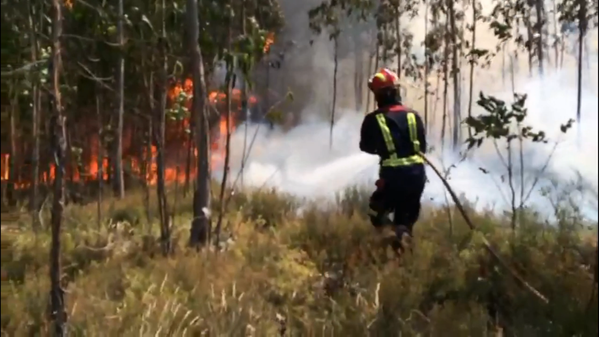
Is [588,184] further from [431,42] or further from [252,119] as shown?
[252,119]

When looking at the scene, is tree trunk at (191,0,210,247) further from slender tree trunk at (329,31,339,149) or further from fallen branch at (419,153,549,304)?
fallen branch at (419,153,549,304)

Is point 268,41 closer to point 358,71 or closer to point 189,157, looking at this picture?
point 358,71

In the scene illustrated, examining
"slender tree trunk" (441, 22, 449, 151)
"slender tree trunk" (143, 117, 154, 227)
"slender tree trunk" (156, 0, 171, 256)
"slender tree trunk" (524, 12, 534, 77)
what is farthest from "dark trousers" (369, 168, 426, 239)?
"slender tree trunk" (143, 117, 154, 227)

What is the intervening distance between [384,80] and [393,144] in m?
0.19

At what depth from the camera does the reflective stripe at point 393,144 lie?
191 centimetres

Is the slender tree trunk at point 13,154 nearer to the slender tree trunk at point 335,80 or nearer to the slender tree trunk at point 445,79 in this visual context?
the slender tree trunk at point 335,80

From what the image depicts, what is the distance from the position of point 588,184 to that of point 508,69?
15.3 inches

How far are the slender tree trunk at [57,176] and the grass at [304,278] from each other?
0.27 ft

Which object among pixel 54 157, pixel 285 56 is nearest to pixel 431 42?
pixel 285 56

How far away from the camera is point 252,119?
2.12 meters

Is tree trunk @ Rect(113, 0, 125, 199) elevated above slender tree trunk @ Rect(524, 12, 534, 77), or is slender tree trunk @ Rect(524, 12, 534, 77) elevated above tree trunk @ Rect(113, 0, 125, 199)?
slender tree trunk @ Rect(524, 12, 534, 77)

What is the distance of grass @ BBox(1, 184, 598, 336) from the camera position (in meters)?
1.75

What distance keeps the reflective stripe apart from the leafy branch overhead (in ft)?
0.52

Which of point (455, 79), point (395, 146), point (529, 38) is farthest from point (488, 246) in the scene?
point (529, 38)
